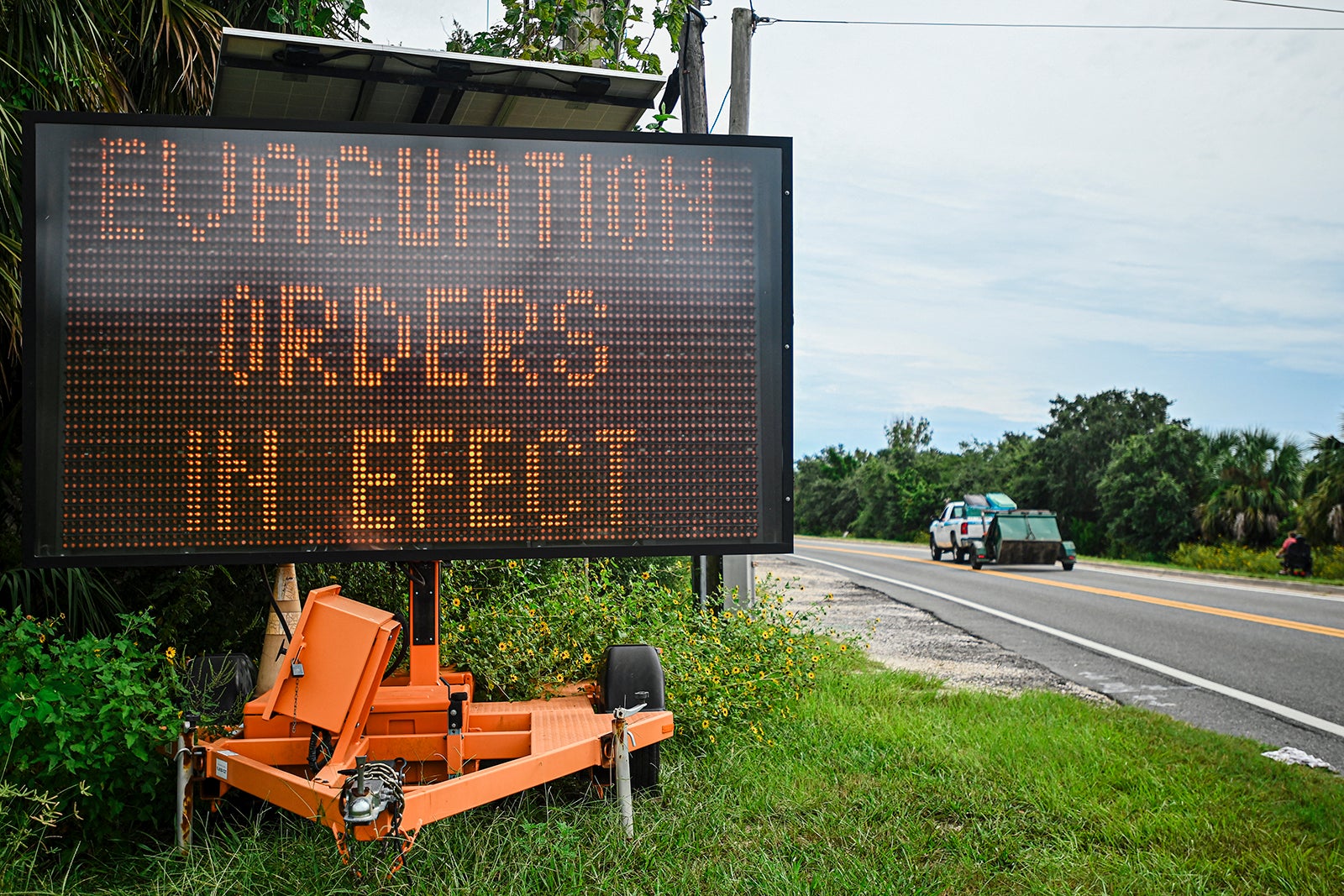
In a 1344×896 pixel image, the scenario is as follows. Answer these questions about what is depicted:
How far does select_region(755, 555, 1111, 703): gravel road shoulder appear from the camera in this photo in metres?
8.78

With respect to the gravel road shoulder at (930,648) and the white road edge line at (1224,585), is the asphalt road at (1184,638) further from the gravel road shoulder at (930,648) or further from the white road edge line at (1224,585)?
the gravel road shoulder at (930,648)

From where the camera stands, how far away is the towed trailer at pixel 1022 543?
25.1 meters

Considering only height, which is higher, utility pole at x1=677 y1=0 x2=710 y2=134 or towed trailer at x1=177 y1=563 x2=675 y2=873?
utility pole at x1=677 y1=0 x2=710 y2=134

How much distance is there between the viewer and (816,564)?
28.1m

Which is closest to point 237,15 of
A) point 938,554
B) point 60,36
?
point 60,36

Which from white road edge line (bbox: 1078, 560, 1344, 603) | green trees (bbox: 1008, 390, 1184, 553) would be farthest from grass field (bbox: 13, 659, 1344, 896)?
green trees (bbox: 1008, 390, 1184, 553)

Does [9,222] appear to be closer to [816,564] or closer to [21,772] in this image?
[21,772]

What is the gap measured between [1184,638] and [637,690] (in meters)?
9.73

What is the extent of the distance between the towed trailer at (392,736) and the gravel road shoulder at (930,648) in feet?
9.53

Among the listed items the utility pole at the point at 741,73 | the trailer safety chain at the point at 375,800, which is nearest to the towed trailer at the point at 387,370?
the trailer safety chain at the point at 375,800

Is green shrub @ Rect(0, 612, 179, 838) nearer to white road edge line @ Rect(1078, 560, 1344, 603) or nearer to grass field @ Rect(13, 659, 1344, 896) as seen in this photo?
grass field @ Rect(13, 659, 1344, 896)

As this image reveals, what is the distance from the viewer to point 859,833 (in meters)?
4.15

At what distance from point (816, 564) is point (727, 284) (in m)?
24.9

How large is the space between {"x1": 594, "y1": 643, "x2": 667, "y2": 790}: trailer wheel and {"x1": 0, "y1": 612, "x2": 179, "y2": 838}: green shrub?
1.76 meters
